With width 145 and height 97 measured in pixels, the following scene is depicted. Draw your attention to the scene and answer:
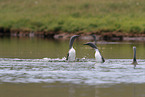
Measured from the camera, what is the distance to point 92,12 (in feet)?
282

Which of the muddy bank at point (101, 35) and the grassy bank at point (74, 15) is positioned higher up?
the grassy bank at point (74, 15)

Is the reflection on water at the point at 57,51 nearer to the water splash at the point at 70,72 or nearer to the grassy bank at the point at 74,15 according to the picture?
the water splash at the point at 70,72

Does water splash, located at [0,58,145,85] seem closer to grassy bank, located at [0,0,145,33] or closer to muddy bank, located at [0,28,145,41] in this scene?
muddy bank, located at [0,28,145,41]

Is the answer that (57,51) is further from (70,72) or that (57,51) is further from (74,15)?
(74,15)

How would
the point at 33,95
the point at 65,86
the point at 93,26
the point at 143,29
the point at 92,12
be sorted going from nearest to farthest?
the point at 33,95 < the point at 65,86 < the point at 143,29 < the point at 93,26 < the point at 92,12

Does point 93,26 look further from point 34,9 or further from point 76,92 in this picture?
point 76,92

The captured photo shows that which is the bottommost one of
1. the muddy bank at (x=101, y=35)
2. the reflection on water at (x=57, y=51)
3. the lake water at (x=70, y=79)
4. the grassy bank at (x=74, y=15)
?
the lake water at (x=70, y=79)

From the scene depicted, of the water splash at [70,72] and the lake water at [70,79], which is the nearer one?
the lake water at [70,79]

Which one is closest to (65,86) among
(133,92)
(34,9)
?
(133,92)

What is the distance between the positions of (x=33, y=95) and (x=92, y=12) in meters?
70.7

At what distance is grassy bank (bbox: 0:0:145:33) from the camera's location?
7131 cm

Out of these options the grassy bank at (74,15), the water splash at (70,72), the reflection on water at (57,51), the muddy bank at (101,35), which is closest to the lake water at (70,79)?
the water splash at (70,72)

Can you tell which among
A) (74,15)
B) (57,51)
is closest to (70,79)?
(57,51)

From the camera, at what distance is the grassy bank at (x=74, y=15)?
71.3 meters
